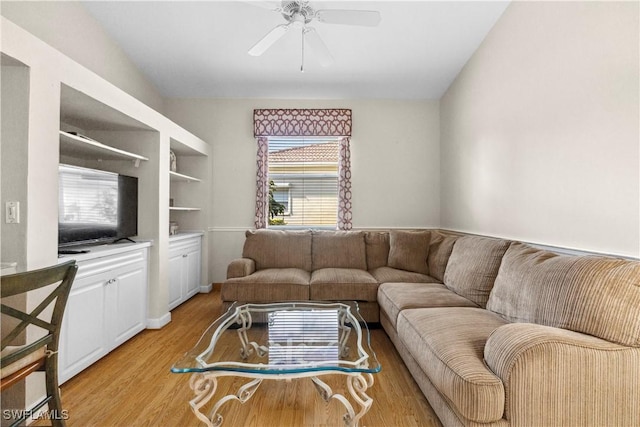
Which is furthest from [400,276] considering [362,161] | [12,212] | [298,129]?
[12,212]

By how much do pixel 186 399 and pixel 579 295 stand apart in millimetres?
2123

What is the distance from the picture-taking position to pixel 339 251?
3.58m

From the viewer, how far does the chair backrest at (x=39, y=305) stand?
1144 mm

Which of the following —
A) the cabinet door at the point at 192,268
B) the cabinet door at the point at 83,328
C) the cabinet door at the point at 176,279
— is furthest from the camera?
the cabinet door at the point at 192,268

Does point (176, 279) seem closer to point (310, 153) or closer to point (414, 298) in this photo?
point (310, 153)

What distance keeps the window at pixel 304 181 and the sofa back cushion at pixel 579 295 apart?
278 cm

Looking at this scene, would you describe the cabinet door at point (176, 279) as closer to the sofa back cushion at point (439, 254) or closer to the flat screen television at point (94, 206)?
the flat screen television at point (94, 206)

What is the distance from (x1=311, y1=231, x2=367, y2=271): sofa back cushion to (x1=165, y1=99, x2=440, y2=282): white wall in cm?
74

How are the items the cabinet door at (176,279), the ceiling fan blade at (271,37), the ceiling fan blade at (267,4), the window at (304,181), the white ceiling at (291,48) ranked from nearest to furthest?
the ceiling fan blade at (267,4) → the ceiling fan blade at (271,37) → the white ceiling at (291,48) → the cabinet door at (176,279) → the window at (304,181)

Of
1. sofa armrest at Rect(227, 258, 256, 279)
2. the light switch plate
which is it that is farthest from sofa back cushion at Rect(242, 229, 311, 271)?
the light switch plate

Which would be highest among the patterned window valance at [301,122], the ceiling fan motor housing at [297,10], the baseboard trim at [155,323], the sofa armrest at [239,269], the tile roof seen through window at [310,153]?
the ceiling fan motor housing at [297,10]

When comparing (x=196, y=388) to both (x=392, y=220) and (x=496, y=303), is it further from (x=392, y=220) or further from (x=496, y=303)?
(x=392, y=220)

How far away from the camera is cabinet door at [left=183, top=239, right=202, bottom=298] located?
3758 millimetres

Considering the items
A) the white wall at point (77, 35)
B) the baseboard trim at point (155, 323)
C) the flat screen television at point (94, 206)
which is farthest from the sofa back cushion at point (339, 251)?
the white wall at point (77, 35)
